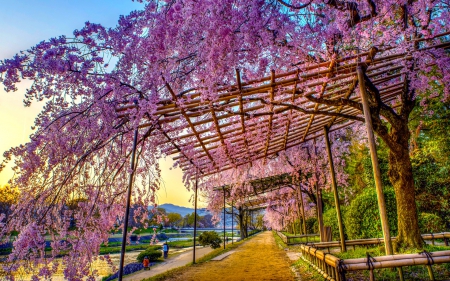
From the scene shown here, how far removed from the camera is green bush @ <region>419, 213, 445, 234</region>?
7.80 meters

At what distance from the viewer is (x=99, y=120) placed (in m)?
3.76

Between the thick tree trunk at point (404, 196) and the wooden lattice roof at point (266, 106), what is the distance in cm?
102

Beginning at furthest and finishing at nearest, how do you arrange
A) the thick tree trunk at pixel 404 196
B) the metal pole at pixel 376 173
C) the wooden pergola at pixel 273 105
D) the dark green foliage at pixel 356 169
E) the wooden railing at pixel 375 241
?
the dark green foliage at pixel 356 169 < the wooden railing at pixel 375 241 < the thick tree trunk at pixel 404 196 < the wooden pergola at pixel 273 105 < the metal pole at pixel 376 173

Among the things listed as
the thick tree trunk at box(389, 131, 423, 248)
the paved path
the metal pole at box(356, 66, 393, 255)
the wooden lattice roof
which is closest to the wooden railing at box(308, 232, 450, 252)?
the thick tree trunk at box(389, 131, 423, 248)

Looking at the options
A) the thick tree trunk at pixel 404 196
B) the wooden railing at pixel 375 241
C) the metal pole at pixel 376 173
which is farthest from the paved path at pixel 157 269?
the thick tree trunk at pixel 404 196

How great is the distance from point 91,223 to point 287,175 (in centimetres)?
1083

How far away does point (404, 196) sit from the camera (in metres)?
4.60

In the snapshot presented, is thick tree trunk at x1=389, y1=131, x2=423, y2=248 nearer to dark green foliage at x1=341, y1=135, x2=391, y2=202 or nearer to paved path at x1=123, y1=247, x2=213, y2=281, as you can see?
paved path at x1=123, y1=247, x2=213, y2=281

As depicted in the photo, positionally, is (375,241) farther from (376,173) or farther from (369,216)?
(376,173)

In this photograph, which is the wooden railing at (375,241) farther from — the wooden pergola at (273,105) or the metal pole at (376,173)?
the metal pole at (376,173)

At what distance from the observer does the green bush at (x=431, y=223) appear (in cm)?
780

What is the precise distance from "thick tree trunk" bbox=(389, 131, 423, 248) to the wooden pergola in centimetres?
101

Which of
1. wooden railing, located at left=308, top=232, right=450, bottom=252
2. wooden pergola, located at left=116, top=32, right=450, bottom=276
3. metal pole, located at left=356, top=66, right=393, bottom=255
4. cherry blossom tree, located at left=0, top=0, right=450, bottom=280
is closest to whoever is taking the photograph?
cherry blossom tree, located at left=0, top=0, right=450, bottom=280

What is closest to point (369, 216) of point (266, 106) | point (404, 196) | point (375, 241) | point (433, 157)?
point (375, 241)
